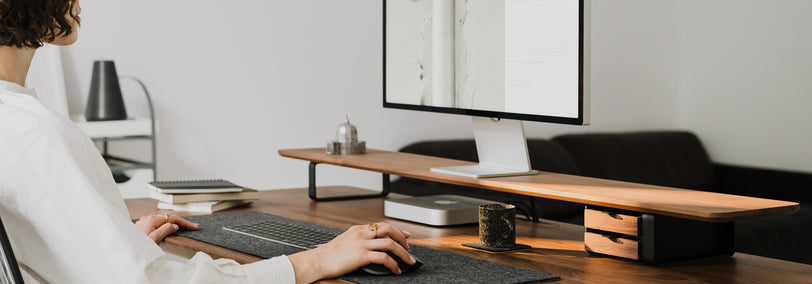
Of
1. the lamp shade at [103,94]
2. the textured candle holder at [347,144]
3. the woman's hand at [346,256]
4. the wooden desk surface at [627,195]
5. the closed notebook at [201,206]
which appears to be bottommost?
the closed notebook at [201,206]

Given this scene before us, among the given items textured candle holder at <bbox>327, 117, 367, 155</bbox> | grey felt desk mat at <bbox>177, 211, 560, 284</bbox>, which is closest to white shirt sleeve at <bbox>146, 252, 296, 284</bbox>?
grey felt desk mat at <bbox>177, 211, 560, 284</bbox>

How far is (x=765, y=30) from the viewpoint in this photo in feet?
14.9

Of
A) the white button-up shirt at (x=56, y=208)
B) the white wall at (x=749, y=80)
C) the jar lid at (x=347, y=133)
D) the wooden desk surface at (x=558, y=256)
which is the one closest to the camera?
the white button-up shirt at (x=56, y=208)

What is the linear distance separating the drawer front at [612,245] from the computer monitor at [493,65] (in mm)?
229

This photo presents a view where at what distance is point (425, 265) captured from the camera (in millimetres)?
1562

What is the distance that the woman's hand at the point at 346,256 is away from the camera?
4.68 feet

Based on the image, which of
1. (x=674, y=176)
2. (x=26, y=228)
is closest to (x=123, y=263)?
(x=26, y=228)

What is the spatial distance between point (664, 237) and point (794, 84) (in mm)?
3227

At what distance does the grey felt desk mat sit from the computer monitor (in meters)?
0.36

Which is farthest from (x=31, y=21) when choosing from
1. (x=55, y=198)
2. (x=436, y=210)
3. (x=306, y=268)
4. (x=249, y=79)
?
(x=249, y=79)

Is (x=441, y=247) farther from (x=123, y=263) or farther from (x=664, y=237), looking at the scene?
(x=123, y=263)

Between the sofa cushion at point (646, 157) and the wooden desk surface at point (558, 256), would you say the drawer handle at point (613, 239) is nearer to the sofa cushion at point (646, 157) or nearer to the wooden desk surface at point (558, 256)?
the wooden desk surface at point (558, 256)

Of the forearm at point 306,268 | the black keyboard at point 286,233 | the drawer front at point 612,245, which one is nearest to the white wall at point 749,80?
the drawer front at point 612,245

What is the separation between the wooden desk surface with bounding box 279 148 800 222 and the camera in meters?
1.54
